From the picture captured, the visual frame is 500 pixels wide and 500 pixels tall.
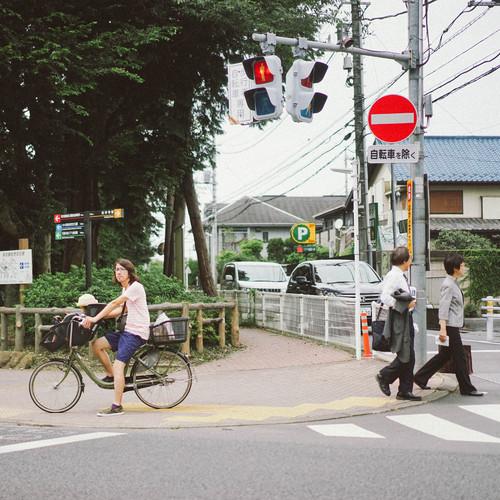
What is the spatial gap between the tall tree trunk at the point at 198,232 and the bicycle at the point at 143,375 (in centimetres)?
1255

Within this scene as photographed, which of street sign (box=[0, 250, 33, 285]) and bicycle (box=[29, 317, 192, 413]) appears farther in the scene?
street sign (box=[0, 250, 33, 285])

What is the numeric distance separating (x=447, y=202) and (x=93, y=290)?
29.2 meters

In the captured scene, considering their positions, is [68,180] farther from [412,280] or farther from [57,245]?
[412,280]

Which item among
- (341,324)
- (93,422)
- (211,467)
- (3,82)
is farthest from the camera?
(3,82)

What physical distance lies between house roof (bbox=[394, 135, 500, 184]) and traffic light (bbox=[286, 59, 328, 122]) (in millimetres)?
28394

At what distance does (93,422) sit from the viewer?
8.16 metres

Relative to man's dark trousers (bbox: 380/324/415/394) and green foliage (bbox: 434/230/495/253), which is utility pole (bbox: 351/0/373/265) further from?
man's dark trousers (bbox: 380/324/415/394)

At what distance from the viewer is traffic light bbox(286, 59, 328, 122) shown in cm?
1089

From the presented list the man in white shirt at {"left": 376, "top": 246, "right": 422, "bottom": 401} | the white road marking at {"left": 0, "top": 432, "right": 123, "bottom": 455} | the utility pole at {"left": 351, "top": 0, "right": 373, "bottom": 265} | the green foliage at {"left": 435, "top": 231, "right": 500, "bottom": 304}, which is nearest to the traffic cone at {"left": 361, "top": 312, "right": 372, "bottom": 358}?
the man in white shirt at {"left": 376, "top": 246, "right": 422, "bottom": 401}

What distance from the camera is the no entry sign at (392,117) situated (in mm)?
10258

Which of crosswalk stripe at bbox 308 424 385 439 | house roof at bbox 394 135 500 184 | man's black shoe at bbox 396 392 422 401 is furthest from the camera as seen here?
house roof at bbox 394 135 500 184

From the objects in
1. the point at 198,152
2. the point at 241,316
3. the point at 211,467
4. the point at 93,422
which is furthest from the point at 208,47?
the point at 211,467

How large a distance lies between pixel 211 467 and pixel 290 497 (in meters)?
1.06

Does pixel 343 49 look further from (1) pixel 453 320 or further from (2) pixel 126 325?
(2) pixel 126 325
